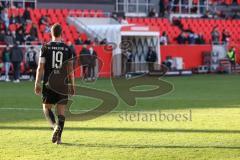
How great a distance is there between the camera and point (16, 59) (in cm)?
3070

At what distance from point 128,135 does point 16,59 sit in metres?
19.3

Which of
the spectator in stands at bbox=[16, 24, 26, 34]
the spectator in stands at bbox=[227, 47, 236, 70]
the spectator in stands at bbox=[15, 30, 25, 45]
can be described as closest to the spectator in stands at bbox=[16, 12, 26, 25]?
the spectator in stands at bbox=[16, 24, 26, 34]

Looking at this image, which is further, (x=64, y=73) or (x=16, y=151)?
(x=64, y=73)

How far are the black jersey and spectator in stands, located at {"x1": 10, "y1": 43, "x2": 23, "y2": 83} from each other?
20.0 metres

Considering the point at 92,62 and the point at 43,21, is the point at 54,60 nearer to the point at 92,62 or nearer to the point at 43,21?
the point at 92,62

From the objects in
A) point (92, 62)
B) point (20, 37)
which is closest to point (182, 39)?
point (92, 62)

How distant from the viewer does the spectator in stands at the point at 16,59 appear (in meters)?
30.8

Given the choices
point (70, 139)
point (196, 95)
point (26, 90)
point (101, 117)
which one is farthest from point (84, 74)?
point (70, 139)

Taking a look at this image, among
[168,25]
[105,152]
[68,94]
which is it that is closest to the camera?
[105,152]

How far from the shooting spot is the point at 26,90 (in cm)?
2527

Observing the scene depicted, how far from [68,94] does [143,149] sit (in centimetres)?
169

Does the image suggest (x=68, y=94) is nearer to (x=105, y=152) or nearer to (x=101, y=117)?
(x=105, y=152)

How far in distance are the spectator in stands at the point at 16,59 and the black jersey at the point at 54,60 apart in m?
20.0

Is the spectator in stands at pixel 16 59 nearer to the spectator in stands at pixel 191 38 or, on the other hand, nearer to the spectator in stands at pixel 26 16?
the spectator in stands at pixel 26 16
